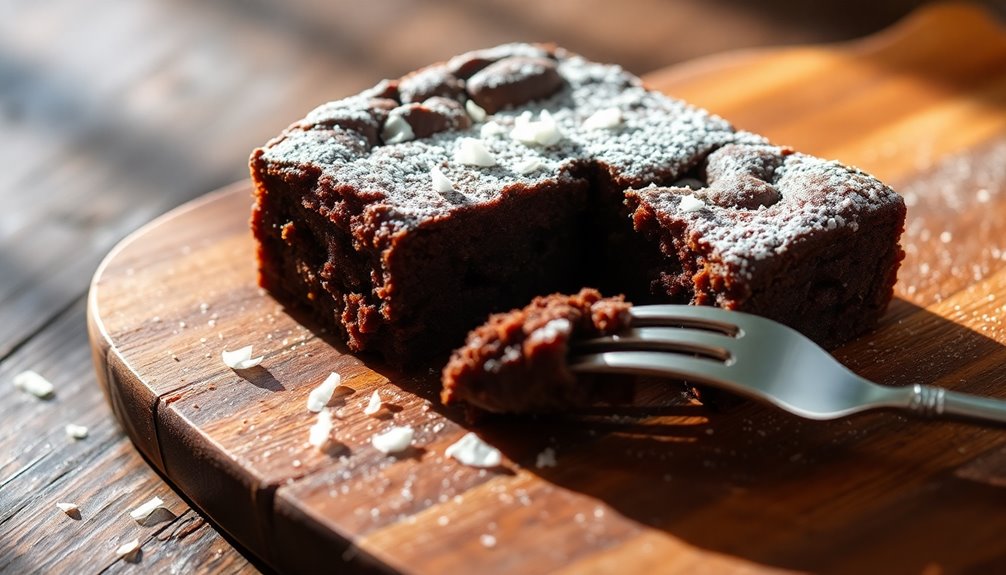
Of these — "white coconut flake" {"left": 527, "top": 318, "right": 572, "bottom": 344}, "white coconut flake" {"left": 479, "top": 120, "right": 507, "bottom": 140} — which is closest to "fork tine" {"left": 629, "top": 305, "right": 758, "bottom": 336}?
"white coconut flake" {"left": 527, "top": 318, "right": 572, "bottom": 344}

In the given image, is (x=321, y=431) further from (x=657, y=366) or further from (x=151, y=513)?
(x=657, y=366)

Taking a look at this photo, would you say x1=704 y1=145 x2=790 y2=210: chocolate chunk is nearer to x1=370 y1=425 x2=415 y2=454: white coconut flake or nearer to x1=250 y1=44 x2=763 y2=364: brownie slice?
x1=250 y1=44 x2=763 y2=364: brownie slice

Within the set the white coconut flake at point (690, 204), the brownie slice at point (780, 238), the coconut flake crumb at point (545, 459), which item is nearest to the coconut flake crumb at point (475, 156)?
the brownie slice at point (780, 238)

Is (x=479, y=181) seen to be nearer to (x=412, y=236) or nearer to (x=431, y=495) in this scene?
(x=412, y=236)

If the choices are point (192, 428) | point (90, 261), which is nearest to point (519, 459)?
point (192, 428)

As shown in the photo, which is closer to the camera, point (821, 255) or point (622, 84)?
point (821, 255)
